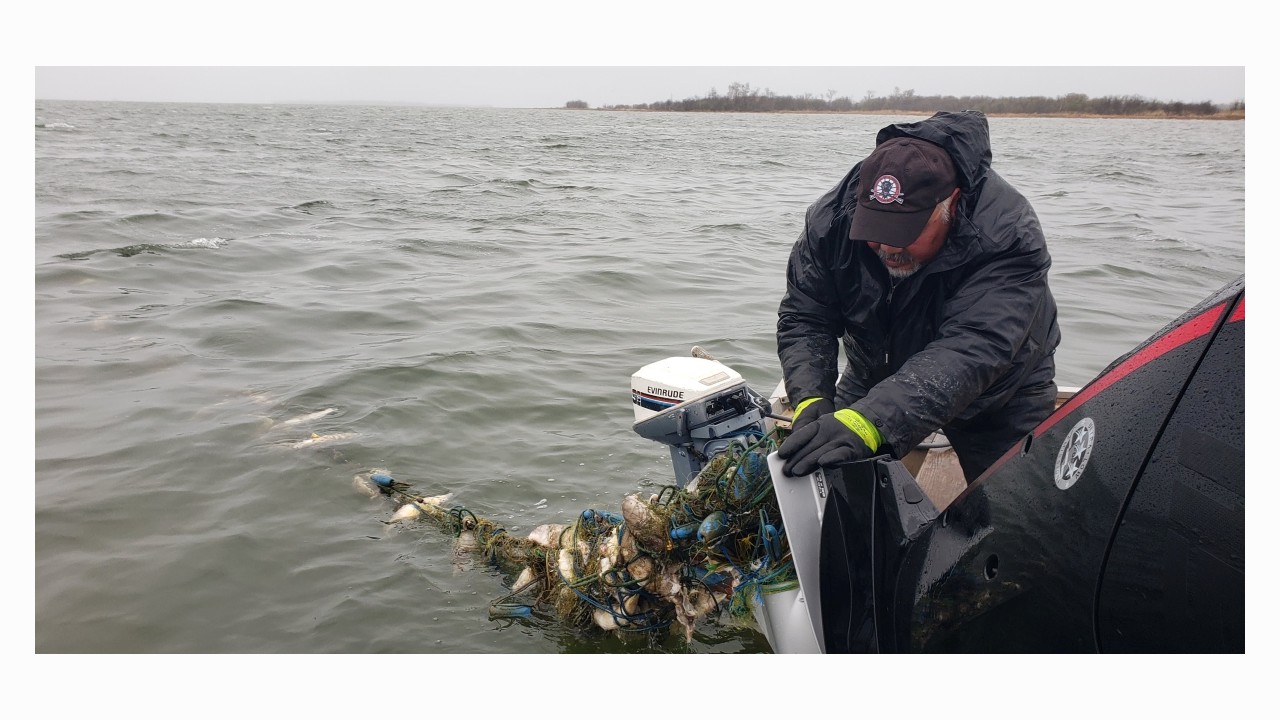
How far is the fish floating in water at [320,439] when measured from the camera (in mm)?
6125

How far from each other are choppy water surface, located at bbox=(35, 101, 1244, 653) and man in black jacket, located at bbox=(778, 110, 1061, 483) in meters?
1.47

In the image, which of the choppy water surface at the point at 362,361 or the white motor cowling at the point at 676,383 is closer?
the white motor cowling at the point at 676,383

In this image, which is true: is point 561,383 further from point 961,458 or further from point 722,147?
point 722,147

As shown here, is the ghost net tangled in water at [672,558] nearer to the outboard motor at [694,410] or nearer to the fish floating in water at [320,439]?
the outboard motor at [694,410]

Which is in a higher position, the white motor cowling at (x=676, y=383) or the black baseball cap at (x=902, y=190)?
the black baseball cap at (x=902, y=190)

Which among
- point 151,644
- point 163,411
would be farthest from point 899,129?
point 163,411

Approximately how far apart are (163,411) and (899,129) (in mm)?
5782

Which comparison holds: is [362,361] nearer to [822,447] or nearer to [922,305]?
[922,305]

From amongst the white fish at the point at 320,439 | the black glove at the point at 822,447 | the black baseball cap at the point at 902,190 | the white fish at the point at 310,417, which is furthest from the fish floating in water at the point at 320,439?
the black baseball cap at the point at 902,190

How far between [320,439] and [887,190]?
4628 millimetres

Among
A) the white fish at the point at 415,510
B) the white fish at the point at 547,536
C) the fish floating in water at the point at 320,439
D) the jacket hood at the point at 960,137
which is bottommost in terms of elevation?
the white fish at the point at 415,510

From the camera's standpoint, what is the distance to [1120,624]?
1756mm

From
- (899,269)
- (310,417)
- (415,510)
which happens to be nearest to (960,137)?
(899,269)

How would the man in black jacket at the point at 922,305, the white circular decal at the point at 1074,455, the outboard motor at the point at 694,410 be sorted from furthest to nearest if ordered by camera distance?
the outboard motor at the point at 694,410 < the man in black jacket at the point at 922,305 < the white circular decal at the point at 1074,455
